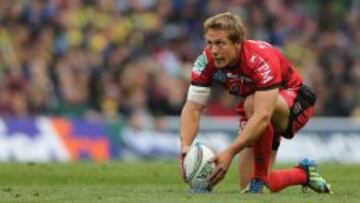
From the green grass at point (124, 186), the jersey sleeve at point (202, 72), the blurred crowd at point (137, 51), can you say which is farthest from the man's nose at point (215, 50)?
the blurred crowd at point (137, 51)

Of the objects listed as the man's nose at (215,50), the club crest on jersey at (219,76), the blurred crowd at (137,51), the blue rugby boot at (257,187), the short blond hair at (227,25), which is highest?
the short blond hair at (227,25)

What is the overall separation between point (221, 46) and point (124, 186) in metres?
2.64

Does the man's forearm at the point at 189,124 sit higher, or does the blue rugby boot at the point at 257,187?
the man's forearm at the point at 189,124

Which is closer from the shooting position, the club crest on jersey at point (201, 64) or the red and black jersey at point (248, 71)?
the red and black jersey at point (248, 71)

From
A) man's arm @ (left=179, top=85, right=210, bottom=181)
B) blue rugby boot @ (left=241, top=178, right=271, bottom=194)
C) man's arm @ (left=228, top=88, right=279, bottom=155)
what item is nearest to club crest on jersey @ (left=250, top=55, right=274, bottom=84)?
man's arm @ (left=228, top=88, right=279, bottom=155)

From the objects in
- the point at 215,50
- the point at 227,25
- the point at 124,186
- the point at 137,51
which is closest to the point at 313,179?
the point at 215,50

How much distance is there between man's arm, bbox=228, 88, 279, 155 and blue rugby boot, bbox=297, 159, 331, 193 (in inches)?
49.4

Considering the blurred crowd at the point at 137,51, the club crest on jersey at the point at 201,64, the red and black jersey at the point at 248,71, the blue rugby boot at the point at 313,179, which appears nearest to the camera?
the red and black jersey at the point at 248,71

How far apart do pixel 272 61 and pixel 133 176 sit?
4542mm

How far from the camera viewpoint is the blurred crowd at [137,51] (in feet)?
70.6

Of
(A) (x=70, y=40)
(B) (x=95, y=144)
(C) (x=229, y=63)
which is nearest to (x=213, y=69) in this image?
(C) (x=229, y=63)

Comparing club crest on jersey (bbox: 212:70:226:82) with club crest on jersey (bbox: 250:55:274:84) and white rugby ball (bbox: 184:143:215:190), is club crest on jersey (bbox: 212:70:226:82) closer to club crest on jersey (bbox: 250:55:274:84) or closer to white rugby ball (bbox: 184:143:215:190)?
club crest on jersey (bbox: 250:55:274:84)

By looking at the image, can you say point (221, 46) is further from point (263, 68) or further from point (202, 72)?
point (202, 72)

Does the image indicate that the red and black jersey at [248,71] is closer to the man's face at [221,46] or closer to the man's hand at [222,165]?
the man's face at [221,46]
